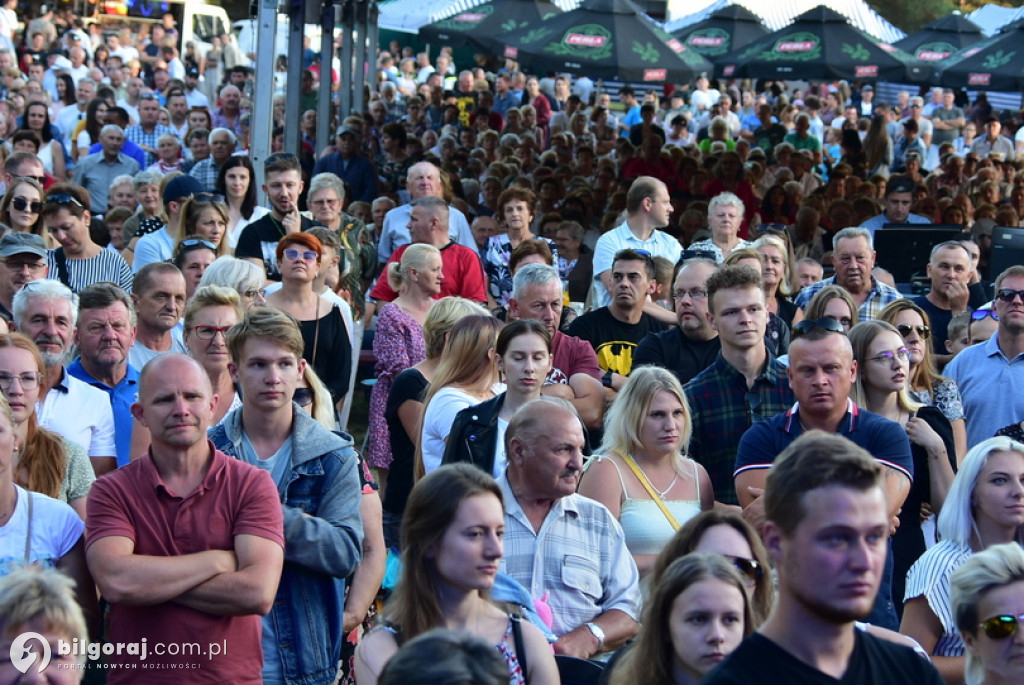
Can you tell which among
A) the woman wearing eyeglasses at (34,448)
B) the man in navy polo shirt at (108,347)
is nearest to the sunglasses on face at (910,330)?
the man in navy polo shirt at (108,347)

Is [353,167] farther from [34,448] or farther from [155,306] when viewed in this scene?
[34,448]

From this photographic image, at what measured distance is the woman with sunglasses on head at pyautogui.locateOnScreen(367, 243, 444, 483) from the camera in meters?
7.04

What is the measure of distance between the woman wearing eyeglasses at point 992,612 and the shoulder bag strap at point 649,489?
131cm

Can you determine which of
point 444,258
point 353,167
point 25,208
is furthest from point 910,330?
point 353,167

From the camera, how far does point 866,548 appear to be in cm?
246

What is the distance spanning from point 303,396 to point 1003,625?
2.51 m

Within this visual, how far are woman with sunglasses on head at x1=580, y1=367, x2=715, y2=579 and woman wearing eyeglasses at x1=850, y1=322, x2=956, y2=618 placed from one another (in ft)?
2.70

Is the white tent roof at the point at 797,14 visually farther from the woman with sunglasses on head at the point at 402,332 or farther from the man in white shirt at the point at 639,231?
the woman with sunglasses on head at the point at 402,332

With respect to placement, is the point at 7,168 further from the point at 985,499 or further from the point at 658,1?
the point at 658,1

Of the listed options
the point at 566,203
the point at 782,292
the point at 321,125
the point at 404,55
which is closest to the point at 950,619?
the point at 782,292

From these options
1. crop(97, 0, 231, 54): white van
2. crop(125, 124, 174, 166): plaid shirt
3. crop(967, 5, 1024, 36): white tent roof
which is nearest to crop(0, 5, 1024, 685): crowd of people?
crop(125, 124, 174, 166): plaid shirt

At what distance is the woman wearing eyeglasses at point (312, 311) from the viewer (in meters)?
6.89

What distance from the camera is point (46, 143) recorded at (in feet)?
45.9

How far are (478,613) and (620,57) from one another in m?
10.6
